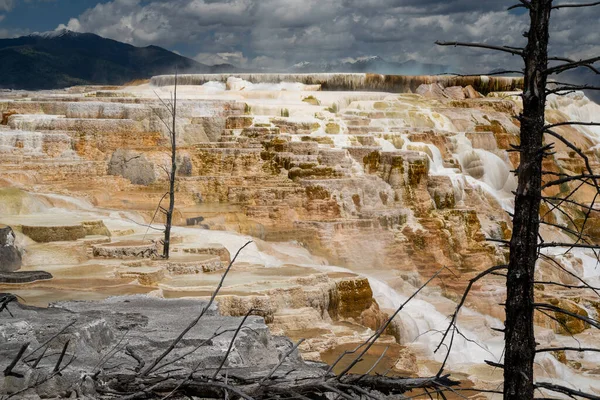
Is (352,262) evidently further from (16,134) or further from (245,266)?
(16,134)

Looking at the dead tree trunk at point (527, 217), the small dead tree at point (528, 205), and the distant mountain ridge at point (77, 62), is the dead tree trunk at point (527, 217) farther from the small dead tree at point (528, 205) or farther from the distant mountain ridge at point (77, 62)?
the distant mountain ridge at point (77, 62)

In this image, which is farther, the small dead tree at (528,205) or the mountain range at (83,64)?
the mountain range at (83,64)

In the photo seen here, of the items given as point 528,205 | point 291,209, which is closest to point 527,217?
point 528,205

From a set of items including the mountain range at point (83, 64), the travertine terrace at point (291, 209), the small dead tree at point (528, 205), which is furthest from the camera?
the mountain range at point (83, 64)

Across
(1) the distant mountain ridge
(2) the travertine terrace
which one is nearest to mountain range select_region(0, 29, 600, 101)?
(1) the distant mountain ridge

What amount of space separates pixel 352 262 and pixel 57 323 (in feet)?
44.1

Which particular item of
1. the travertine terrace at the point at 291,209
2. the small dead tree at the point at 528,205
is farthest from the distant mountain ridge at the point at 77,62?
the small dead tree at the point at 528,205

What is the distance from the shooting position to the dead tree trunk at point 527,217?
143 inches

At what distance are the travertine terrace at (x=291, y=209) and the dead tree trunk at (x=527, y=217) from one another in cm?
716

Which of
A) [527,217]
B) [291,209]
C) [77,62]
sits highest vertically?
[77,62]

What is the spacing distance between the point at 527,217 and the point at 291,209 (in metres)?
15.6

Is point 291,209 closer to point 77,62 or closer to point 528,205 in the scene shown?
point 528,205

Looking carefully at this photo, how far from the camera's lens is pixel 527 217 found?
12.0 ft

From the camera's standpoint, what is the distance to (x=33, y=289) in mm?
10305
